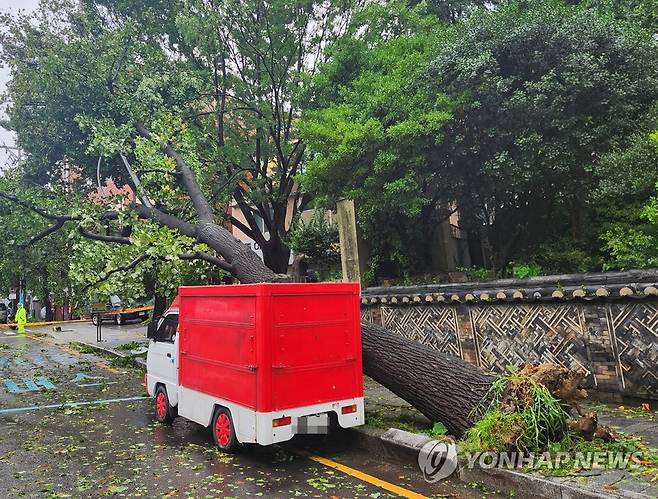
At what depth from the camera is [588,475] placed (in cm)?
412

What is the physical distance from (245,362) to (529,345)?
495 centimetres

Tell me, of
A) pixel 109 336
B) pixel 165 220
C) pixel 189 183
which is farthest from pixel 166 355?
pixel 109 336

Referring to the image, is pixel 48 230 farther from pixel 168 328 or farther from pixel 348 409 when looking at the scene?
pixel 348 409

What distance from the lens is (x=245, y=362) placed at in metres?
5.31

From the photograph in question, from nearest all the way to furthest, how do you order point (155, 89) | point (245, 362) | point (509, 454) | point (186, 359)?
1. point (509, 454)
2. point (245, 362)
3. point (186, 359)
4. point (155, 89)

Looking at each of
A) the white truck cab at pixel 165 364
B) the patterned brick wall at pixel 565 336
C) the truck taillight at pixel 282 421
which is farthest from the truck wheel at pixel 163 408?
the patterned brick wall at pixel 565 336

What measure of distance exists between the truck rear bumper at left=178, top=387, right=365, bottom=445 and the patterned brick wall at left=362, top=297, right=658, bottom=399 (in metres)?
3.64

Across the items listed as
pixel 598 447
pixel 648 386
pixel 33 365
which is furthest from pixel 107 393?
pixel 648 386

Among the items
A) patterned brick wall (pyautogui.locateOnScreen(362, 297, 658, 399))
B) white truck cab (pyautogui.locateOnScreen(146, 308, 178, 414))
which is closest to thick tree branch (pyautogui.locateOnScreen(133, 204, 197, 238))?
white truck cab (pyautogui.locateOnScreen(146, 308, 178, 414))

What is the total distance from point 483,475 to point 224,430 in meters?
2.91

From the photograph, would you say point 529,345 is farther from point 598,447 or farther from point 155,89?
point 155,89

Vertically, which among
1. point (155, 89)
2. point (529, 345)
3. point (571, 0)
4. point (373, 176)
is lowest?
point (529, 345)

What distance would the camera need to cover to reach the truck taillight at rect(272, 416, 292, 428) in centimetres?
509

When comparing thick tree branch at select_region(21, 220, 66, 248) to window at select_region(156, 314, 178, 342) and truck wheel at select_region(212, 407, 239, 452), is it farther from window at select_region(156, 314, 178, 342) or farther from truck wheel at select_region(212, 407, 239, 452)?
truck wheel at select_region(212, 407, 239, 452)
